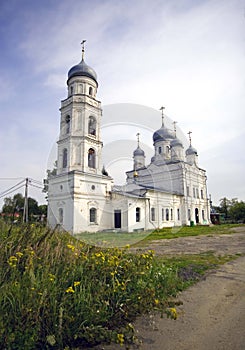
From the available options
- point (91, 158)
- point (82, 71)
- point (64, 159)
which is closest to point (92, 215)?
point (91, 158)

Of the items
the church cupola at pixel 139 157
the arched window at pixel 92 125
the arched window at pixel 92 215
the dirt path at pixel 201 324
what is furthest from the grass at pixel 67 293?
the church cupola at pixel 139 157

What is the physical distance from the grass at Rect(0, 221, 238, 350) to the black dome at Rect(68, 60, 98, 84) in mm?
21358

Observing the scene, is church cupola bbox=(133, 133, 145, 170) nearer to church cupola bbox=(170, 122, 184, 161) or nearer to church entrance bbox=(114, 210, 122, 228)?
church cupola bbox=(170, 122, 184, 161)

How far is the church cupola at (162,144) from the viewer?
3844 cm

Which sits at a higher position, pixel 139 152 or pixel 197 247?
pixel 139 152

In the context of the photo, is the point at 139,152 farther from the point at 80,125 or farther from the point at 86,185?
the point at 86,185

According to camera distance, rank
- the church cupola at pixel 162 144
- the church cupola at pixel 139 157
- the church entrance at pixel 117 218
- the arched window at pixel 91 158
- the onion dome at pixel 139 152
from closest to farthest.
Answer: the arched window at pixel 91 158
the church entrance at pixel 117 218
the church cupola at pixel 162 144
the church cupola at pixel 139 157
the onion dome at pixel 139 152

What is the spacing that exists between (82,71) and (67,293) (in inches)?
925

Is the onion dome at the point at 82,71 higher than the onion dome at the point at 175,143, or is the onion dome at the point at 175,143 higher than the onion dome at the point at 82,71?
the onion dome at the point at 82,71

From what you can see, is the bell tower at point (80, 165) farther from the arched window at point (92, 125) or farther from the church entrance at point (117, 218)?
the church entrance at point (117, 218)

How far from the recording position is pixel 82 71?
75.7 ft

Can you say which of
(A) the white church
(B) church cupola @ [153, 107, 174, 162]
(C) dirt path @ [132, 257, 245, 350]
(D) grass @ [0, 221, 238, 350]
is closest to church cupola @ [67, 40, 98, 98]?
(A) the white church

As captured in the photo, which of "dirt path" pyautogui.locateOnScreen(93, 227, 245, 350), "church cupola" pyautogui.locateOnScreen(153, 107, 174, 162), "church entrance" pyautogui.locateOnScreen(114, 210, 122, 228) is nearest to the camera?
"dirt path" pyautogui.locateOnScreen(93, 227, 245, 350)

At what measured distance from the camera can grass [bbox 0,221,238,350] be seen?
102 inches
